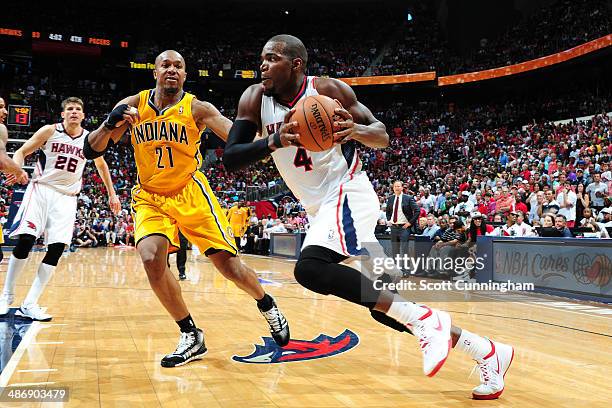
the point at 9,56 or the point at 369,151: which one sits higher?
the point at 9,56

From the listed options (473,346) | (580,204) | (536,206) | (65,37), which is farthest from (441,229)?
(65,37)

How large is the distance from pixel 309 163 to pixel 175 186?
116cm

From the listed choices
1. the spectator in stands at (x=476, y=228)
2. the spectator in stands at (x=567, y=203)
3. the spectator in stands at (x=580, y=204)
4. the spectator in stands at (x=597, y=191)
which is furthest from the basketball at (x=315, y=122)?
the spectator in stands at (x=597, y=191)

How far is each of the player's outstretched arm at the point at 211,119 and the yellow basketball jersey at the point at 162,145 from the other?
2.1 inches

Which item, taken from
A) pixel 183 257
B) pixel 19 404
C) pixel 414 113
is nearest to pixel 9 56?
pixel 414 113

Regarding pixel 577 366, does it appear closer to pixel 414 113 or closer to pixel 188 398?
pixel 188 398

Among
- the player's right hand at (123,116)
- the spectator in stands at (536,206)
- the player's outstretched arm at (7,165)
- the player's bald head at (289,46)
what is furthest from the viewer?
the spectator in stands at (536,206)

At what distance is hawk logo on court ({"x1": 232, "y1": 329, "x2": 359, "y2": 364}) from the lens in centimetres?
361

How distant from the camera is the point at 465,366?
11.5 feet

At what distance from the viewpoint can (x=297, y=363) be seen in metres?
3.49

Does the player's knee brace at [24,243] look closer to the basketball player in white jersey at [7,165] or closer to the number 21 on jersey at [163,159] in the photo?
the basketball player in white jersey at [7,165]

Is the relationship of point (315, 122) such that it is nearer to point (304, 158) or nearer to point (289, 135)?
point (289, 135)

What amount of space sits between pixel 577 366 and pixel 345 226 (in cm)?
196

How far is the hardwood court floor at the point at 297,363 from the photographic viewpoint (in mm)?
2793
